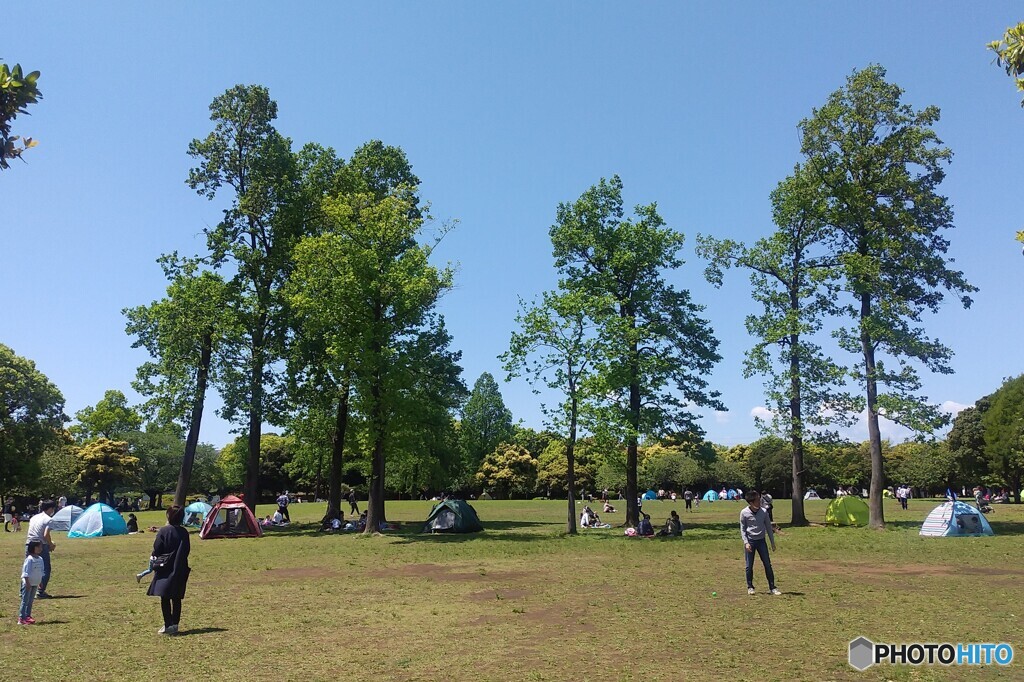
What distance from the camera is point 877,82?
107 feet

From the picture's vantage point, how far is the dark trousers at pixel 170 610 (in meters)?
11.6

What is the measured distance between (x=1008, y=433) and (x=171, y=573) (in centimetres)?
7997

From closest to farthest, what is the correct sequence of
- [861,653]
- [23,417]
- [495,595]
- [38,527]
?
[861,653]
[38,527]
[495,595]
[23,417]

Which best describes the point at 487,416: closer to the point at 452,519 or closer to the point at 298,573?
the point at 452,519

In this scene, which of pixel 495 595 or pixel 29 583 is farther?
pixel 495 595

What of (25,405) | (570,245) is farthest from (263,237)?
(25,405)

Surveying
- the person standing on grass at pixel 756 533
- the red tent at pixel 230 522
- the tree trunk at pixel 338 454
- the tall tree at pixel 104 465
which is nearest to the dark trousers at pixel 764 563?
the person standing on grass at pixel 756 533

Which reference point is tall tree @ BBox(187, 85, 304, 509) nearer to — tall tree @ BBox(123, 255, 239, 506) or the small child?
tall tree @ BBox(123, 255, 239, 506)

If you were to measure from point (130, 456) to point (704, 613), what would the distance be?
284ft

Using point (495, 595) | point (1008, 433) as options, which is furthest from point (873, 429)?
point (1008, 433)

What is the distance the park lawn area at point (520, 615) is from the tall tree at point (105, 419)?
9253 cm

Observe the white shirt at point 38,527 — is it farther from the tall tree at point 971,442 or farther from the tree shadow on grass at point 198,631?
the tall tree at point 971,442

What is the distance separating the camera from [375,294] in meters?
32.1

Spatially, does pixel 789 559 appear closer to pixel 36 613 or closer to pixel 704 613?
pixel 704 613
